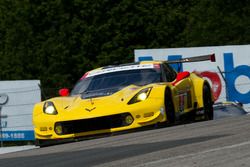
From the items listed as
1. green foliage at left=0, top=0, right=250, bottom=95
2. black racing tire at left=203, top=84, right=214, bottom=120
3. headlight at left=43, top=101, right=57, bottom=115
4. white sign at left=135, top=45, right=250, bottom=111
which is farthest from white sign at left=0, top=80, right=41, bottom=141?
green foliage at left=0, top=0, right=250, bottom=95

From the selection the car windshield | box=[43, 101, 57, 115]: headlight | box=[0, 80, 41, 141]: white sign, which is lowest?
box=[0, 80, 41, 141]: white sign

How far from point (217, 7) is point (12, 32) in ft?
39.3

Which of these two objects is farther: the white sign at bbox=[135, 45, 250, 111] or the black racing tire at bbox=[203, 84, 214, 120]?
the white sign at bbox=[135, 45, 250, 111]

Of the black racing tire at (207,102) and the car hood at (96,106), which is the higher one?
the car hood at (96,106)

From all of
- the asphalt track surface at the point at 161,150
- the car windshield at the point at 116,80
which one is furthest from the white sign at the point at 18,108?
the asphalt track surface at the point at 161,150

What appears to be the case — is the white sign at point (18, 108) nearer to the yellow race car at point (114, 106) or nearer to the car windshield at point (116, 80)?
the car windshield at point (116, 80)

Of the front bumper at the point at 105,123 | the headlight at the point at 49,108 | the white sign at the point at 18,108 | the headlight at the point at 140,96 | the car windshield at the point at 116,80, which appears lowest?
the white sign at the point at 18,108

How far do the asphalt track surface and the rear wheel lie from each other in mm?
631

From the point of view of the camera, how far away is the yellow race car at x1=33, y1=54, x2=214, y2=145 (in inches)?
478

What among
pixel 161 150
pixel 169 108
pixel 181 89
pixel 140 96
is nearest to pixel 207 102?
pixel 181 89

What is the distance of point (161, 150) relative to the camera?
8742 millimetres

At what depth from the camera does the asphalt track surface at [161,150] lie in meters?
7.57

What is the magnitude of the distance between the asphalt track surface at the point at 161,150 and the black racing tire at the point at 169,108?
63cm

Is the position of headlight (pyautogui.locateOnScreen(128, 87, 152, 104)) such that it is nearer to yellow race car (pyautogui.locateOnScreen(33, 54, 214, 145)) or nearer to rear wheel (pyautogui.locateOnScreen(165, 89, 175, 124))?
yellow race car (pyautogui.locateOnScreen(33, 54, 214, 145))
